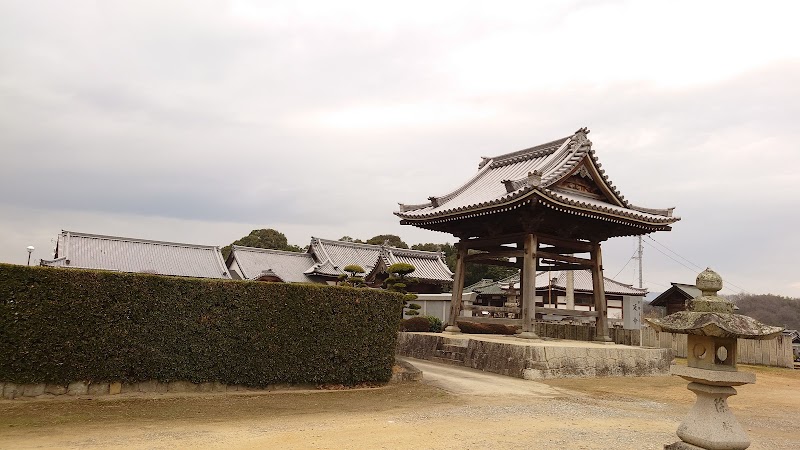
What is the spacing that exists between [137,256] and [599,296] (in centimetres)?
3199

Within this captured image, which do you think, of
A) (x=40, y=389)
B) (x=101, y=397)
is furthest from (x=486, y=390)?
(x=40, y=389)

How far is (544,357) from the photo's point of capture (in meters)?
14.4

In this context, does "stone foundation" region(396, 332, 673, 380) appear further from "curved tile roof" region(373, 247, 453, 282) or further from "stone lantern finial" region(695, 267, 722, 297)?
"curved tile roof" region(373, 247, 453, 282)

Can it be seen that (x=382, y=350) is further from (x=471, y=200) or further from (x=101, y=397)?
(x=471, y=200)

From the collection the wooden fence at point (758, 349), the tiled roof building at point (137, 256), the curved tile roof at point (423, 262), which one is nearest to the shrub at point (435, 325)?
the wooden fence at point (758, 349)

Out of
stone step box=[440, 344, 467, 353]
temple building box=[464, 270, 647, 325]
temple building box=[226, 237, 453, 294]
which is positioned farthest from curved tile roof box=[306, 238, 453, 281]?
stone step box=[440, 344, 467, 353]

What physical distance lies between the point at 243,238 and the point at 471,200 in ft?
153

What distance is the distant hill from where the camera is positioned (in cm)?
5388

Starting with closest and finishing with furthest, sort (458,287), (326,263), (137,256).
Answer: (458,287) < (137,256) < (326,263)

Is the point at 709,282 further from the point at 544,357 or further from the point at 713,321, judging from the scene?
the point at 544,357

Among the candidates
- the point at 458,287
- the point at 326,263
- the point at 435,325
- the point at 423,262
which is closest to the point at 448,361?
the point at 458,287

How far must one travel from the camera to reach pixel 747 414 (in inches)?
434

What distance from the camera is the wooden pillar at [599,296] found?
18.4m

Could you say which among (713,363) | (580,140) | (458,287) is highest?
(580,140)
